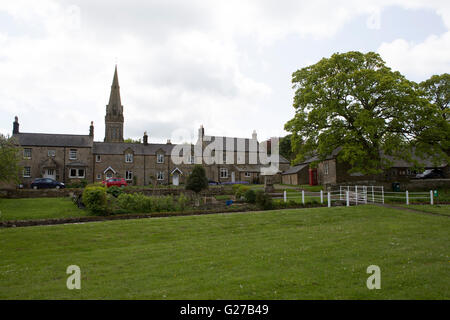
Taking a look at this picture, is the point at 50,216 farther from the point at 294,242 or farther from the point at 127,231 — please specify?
the point at 294,242

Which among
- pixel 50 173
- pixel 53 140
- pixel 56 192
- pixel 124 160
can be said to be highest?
pixel 53 140

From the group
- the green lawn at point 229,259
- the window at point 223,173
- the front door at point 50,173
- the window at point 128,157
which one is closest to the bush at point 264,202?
the green lawn at point 229,259

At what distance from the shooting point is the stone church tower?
72.3 meters

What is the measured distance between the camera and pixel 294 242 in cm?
1126

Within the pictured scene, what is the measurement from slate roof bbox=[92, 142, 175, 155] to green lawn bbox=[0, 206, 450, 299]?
121 feet

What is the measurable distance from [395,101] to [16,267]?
31.4 metres

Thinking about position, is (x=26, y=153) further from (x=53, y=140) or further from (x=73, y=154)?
(x=73, y=154)

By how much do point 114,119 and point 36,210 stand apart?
173 feet

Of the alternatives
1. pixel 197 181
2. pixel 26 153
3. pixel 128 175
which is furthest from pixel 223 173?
pixel 26 153

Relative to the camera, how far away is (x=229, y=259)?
912 cm

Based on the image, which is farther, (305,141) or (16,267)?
(305,141)

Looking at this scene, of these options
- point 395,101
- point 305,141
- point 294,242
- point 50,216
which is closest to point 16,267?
point 294,242

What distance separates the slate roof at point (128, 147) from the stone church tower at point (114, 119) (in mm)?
21913

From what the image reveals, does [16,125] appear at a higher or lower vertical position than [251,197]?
higher
